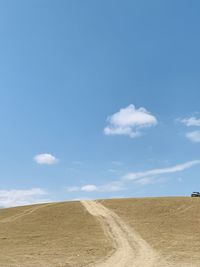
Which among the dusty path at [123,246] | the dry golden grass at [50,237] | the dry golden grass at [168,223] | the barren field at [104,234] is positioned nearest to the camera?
the dusty path at [123,246]

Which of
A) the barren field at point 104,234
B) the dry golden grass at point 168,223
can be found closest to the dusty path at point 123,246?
the barren field at point 104,234

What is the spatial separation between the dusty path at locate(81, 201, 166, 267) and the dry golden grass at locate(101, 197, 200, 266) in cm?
97

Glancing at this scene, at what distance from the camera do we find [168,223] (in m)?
51.1

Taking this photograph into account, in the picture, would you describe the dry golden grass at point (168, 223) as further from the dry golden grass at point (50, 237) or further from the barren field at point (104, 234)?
the dry golden grass at point (50, 237)

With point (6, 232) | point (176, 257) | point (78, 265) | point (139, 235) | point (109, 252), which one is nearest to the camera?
point (78, 265)

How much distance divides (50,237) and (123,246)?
405 inches

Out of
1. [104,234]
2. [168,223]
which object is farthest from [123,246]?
[168,223]

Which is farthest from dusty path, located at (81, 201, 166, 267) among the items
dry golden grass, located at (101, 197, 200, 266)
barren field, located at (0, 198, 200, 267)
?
dry golden grass, located at (101, 197, 200, 266)

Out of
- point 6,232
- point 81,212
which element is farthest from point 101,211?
point 6,232

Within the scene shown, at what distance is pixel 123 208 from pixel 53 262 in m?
33.9

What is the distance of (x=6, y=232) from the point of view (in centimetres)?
4931

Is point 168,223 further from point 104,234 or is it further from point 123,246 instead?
point 123,246

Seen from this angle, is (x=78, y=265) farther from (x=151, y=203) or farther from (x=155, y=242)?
(x=151, y=203)

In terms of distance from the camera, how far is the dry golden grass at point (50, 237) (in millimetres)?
31312
